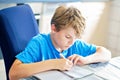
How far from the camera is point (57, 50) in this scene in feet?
4.28

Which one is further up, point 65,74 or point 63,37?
point 63,37

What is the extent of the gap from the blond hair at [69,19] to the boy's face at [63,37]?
0.02 meters

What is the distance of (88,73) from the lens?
1079 mm

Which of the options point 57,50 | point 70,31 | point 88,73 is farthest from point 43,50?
point 88,73

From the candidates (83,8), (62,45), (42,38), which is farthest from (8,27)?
(83,8)

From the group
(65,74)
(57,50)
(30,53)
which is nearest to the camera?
(65,74)

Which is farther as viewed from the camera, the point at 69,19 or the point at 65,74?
the point at 69,19

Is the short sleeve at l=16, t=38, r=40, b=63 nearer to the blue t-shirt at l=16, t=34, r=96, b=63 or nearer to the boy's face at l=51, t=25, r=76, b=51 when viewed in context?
the blue t-shirt at l=16, t=34, r=96, b=63

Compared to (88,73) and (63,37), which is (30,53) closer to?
(63,37)

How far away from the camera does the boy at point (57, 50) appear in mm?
1060

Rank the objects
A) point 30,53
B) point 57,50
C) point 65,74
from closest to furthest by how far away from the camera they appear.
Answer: point 65,74 → point 30,53 → point 57,50

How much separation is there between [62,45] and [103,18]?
1918 millimetres

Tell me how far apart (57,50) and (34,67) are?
29 cm

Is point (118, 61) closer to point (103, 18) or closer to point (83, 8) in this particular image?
point (83, 8)
